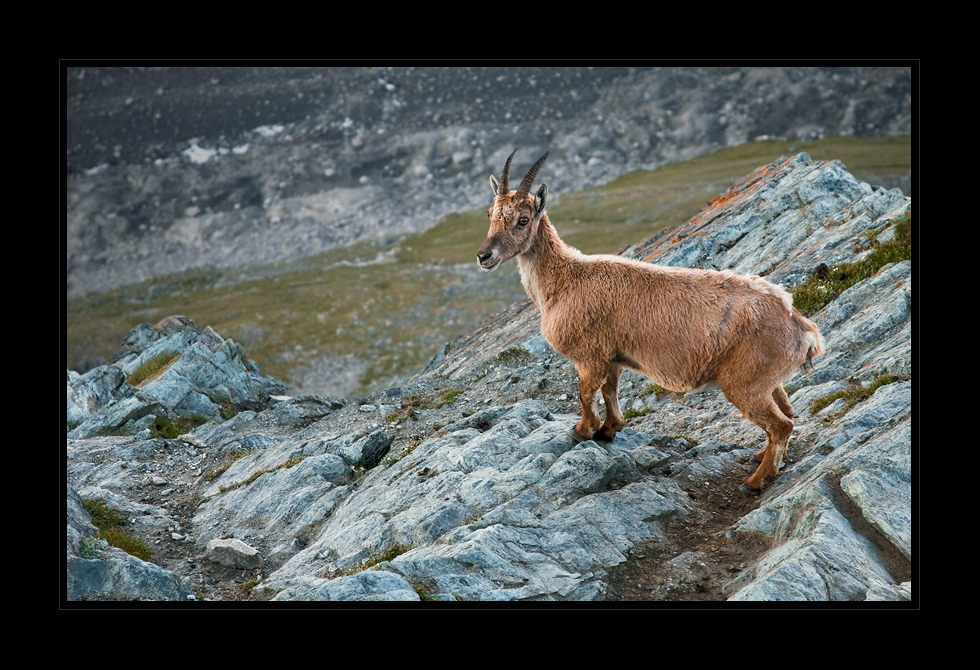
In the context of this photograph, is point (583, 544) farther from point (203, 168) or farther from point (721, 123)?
point (203, 168)

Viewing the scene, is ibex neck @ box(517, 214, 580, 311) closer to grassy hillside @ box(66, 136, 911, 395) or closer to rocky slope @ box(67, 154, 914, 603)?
rocky slope @ box(67, 154, 914, 603)

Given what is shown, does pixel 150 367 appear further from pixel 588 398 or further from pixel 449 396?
pixel 588 398

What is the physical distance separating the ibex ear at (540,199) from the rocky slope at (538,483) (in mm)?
4363

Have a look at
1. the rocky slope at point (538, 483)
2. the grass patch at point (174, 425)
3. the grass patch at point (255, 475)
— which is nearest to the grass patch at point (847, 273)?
the rocky slope at point (538, 483)

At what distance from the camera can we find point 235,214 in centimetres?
7681

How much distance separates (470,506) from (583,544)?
222cm

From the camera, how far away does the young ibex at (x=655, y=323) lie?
12.1 metres

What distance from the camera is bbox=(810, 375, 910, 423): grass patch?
13.6m

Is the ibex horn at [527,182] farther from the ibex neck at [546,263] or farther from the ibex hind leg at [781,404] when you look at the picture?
the ibex hind leg at [781,404]

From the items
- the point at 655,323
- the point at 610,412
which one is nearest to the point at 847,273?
the point at 655,323

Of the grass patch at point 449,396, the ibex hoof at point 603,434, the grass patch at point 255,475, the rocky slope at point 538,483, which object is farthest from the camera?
the grass patch at point 449,396

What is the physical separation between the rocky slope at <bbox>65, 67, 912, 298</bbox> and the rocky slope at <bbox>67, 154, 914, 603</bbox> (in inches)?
1831
